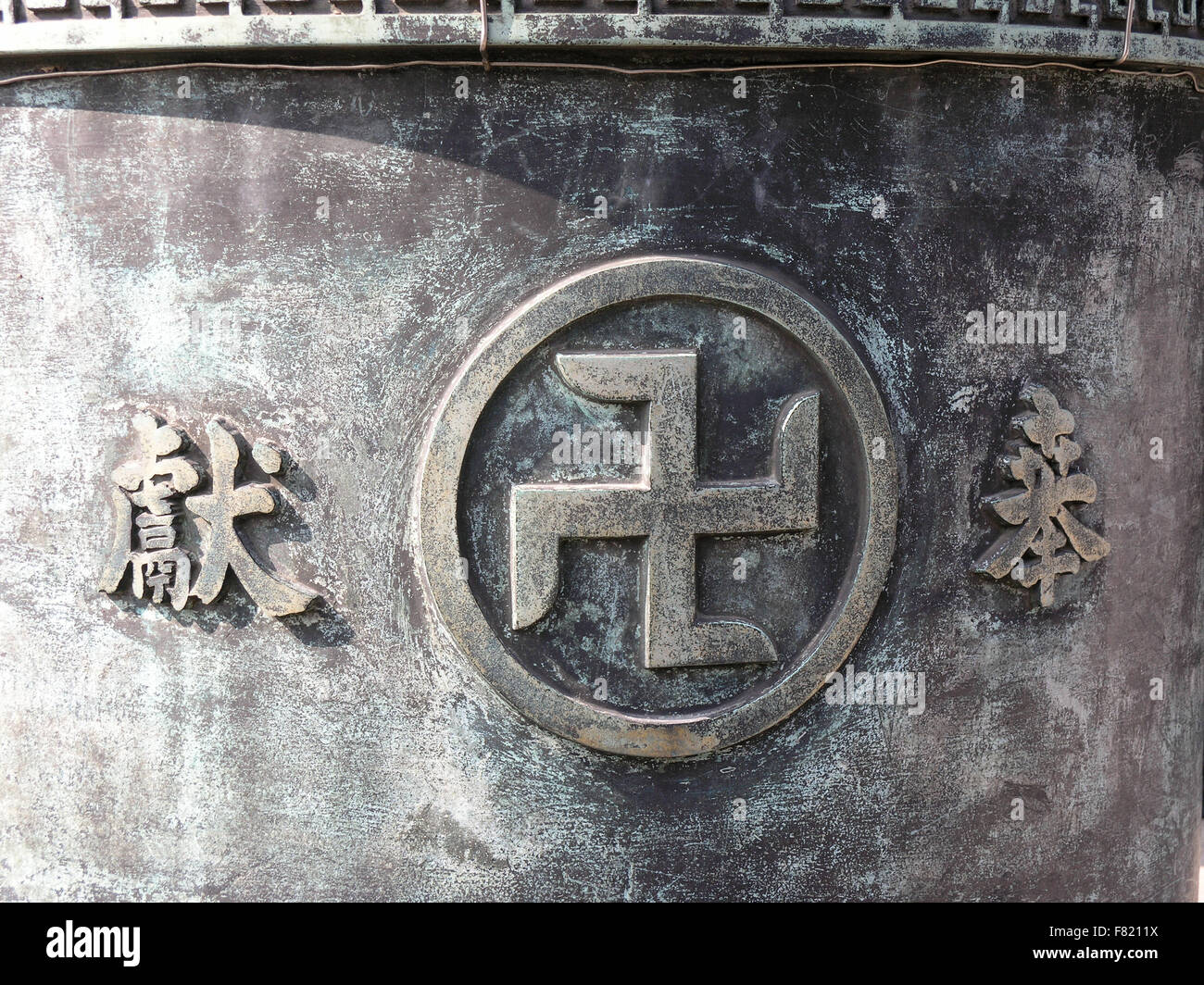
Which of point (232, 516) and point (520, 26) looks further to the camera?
point (232, 516)

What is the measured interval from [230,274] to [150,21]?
2.16 feet

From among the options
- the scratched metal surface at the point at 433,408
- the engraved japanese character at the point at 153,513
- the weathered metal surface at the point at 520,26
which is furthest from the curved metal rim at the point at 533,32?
the engraved japanese character at the point at 153,513

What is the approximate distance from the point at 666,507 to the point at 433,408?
27.3 inches

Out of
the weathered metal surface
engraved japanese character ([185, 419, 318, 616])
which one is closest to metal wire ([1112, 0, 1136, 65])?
the weathered metal surface

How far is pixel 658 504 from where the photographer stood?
3.08 meters

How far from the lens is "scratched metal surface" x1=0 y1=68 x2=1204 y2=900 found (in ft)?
9.96

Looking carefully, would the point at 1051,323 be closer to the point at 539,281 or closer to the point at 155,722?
the point at 539,281

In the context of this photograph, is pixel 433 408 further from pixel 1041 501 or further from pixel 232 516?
pixel 1041 501

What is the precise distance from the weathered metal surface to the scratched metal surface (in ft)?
0.37

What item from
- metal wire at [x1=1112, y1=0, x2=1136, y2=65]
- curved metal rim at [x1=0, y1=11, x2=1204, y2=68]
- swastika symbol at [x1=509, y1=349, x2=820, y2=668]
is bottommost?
swastika symbol at [x1=509, y1=349, x2=820, y2=668]

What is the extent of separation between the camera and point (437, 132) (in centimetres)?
302

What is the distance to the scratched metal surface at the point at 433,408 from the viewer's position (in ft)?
9.96

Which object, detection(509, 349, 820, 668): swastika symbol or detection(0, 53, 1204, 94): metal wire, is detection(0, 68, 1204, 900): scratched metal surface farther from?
detection(509, 349, 820, 668): swastika symbol

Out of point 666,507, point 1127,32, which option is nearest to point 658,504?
point 666,507
